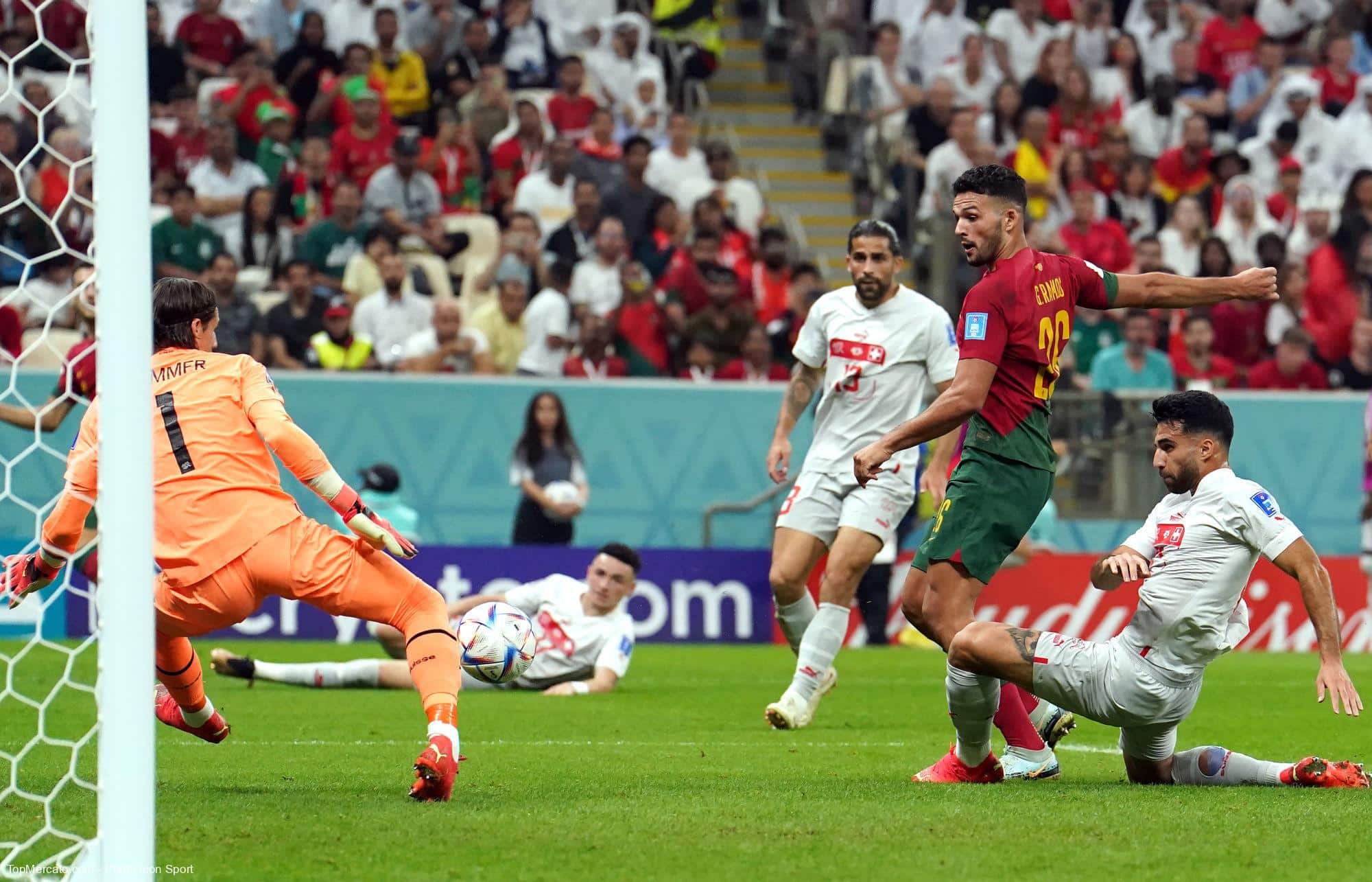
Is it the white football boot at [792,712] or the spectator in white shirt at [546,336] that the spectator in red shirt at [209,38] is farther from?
the white football boot at [792,712]

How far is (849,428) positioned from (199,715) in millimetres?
4076

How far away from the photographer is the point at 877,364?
9.70 m

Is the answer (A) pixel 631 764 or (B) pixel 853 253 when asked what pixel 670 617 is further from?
(A) pixel 631 764

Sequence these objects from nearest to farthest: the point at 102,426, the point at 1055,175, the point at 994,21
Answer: the point at 102,426, the point at 1055,175, the point at 994,21

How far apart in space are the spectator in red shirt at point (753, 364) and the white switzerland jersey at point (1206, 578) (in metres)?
10.5

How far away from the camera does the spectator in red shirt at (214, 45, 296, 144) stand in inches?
703

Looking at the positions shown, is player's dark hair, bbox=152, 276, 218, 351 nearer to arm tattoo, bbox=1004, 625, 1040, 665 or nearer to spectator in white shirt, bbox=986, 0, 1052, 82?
arm tattoo, bbox=1004, 625, 1040, 665

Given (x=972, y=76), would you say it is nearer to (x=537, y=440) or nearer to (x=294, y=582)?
(x=537, y=440)

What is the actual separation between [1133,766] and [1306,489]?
36.6ft

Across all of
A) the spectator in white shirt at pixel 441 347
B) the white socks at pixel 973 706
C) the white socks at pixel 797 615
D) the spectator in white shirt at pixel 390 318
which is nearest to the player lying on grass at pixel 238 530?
the white socks at pixel 973 706

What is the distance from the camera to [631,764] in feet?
25.0

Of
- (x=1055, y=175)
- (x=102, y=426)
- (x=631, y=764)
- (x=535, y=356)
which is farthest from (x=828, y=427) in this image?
(x=1055, y=175)

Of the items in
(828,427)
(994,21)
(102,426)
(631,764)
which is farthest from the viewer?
(994,21)

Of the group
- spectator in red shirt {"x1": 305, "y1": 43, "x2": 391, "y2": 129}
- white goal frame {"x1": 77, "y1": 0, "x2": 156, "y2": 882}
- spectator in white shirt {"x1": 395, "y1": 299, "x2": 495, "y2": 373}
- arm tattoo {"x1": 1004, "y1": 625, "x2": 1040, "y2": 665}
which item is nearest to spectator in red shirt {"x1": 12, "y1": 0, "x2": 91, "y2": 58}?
spectator in red shirt {"x1": 305, "y1": 43, "x2": 391, "y2": 129}
